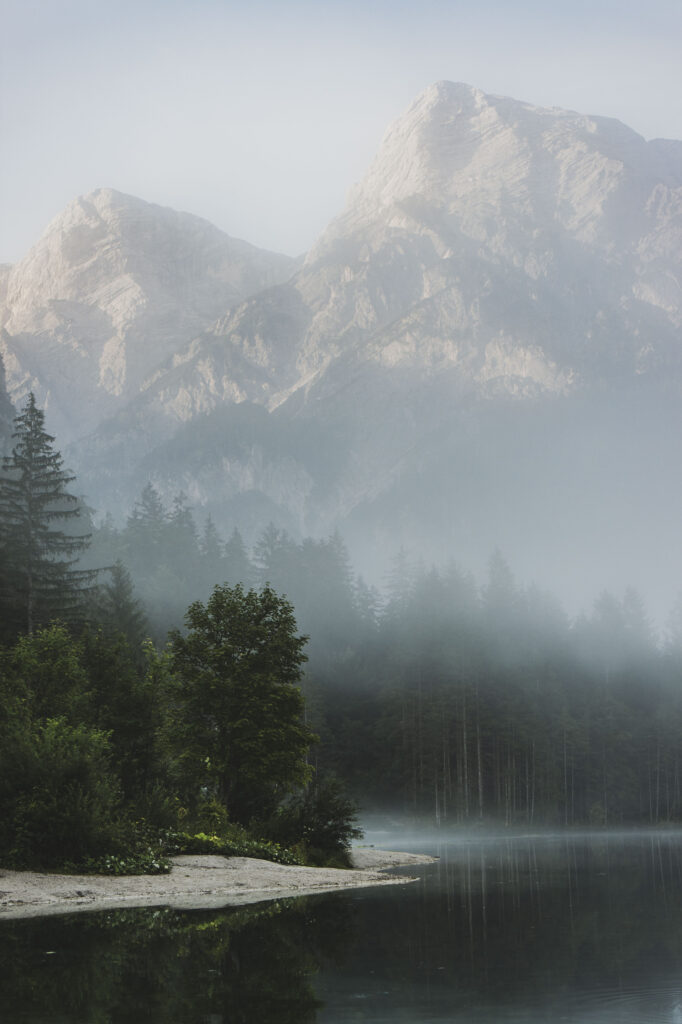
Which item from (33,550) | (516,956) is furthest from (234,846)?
(33,550)

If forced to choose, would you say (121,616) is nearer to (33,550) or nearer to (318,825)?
(33,550)

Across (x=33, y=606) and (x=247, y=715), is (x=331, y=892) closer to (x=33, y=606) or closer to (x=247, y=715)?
(x=247, y=715)

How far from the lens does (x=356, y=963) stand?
14156 mm

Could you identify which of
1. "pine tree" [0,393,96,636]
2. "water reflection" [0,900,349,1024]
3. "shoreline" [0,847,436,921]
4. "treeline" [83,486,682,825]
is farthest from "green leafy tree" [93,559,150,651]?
"water reflection" [0,900,349,1024]

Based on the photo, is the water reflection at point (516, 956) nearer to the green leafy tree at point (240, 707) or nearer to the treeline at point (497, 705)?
the green leafy tree at point (240, 707)

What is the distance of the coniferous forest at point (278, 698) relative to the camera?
31.4 metres

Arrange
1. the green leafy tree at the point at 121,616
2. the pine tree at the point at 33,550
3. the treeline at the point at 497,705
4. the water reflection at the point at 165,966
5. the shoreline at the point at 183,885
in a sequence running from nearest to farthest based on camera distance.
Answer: the water reflection at the point at 165,966, the shoreline at the point at 183,885, the pine tree at the point at 33,550, the green leafy tree at the point at 121,616, the treeline at the point at 497,705

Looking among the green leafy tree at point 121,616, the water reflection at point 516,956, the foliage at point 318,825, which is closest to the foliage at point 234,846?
the foliage at point 318,825

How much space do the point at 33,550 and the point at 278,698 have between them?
1323 inches

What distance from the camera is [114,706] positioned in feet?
130

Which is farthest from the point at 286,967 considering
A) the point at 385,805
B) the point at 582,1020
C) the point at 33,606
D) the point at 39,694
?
the point at 385,805

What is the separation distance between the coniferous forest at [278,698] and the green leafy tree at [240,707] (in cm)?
8

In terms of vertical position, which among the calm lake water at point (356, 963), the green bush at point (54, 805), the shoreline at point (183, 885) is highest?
the green bush at point (54, 805)

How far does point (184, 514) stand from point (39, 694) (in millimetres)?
118008
